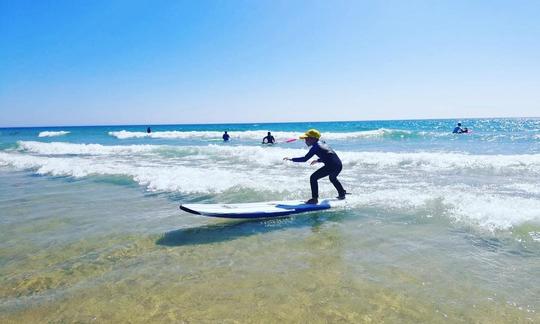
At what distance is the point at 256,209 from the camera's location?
296 inches

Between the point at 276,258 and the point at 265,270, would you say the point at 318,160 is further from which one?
the point at 265,270

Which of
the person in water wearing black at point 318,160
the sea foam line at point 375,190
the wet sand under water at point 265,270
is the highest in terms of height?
the person in water wearing black at point 318,160

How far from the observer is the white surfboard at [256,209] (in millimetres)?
7109

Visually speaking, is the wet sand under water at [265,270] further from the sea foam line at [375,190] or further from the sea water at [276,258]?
the sea foam line at [375,190]

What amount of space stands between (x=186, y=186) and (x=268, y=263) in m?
6.57

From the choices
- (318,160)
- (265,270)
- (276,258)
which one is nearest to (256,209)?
(318,160)

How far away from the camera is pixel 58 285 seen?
14.8ft

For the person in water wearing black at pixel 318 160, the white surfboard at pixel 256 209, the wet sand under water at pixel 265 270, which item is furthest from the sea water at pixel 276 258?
the person in water wearing black at pixel 318 160

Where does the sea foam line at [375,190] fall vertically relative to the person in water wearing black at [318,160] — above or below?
below

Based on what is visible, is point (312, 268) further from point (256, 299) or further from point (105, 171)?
point (105, 171)

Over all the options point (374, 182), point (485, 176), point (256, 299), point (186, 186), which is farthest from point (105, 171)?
point (485, 176)

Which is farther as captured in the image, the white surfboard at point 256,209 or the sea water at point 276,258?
the white surfboard at point 256,209

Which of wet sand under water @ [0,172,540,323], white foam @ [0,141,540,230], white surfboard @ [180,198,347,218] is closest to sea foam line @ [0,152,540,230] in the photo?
white foam @ [0,141,540,230]

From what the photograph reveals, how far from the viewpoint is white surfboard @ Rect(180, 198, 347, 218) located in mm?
7109
